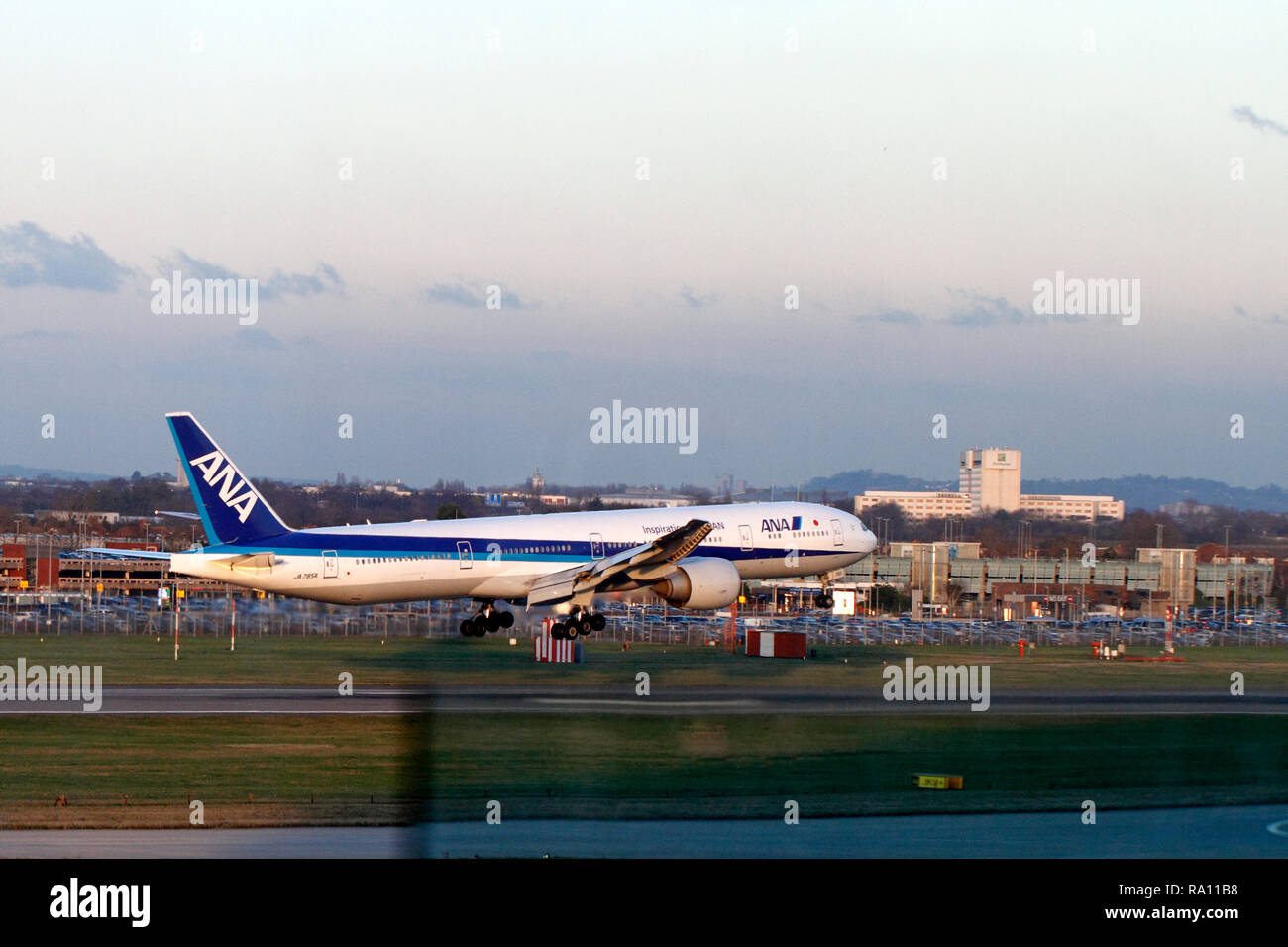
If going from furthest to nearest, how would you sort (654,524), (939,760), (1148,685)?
(654,524)
(1148,685)
(939,760)

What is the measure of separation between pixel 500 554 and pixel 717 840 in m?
31.2

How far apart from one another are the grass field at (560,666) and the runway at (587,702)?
195 cm

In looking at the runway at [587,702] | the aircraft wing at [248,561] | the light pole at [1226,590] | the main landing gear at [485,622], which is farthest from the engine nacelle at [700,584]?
the light pole at [1226,590]

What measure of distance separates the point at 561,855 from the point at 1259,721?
2421 centimetres

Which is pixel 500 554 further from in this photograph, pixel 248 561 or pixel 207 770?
pixel 207 770

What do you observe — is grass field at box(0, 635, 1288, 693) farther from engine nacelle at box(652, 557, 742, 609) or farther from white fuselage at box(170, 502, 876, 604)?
white fuselage at box(170, 502, 876, 604)

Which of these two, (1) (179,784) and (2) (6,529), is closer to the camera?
(1) (179,784)

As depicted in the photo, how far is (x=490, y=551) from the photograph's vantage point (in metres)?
48.8

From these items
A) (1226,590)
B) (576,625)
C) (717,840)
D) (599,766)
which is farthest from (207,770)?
(1226,590)
